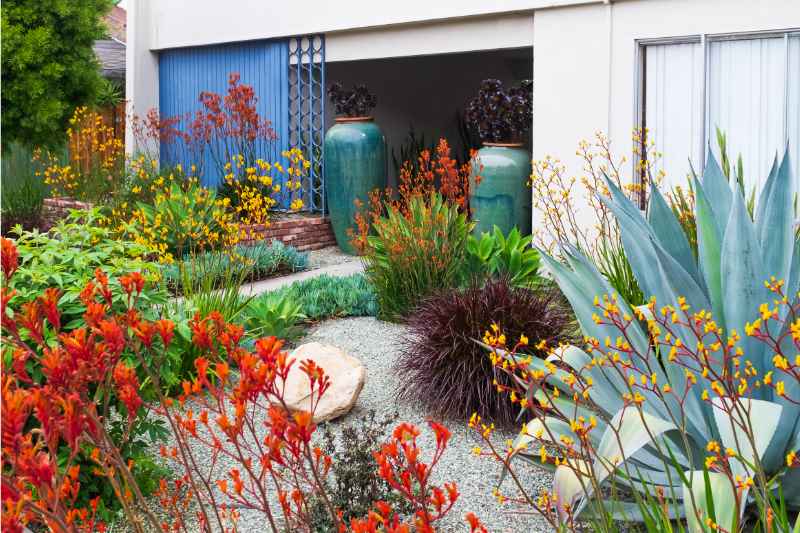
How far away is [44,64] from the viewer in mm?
12492

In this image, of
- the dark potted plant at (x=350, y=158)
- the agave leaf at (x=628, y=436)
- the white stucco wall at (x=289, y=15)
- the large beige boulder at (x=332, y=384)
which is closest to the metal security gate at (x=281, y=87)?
the white stucco wall at (x=289, y=15)

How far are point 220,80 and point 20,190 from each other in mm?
3187

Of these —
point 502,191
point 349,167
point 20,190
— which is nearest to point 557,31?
point 502,191

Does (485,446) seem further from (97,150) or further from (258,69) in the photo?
(97,150)

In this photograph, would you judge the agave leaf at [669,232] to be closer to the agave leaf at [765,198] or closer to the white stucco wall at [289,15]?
the agave leaf at [765,198]

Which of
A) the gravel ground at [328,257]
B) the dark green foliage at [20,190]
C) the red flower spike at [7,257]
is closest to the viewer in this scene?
the red flower spike at [7,257]

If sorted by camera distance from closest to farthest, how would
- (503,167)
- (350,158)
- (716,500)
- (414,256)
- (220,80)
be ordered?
1. (716,500)
2. (414,256)
3. (503,167)
4. (350,158)
5. (220,80)

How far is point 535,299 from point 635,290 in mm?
743

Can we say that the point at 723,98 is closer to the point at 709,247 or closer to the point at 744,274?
the point at 709,247

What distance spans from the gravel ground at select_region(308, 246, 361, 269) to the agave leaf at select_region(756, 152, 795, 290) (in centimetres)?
694

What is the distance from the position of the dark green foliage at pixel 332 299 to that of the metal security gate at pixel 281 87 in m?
4.20

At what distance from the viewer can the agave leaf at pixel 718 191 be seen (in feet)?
13.2

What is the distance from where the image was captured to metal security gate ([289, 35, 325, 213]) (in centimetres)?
1162

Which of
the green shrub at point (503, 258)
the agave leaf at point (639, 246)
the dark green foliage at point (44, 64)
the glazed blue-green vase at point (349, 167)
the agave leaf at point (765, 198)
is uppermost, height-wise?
the dark green foliage at point (44, 64)
